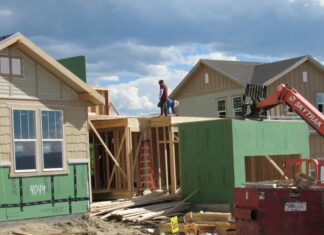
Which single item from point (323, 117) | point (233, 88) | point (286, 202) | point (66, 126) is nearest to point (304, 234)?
point (286, 202)

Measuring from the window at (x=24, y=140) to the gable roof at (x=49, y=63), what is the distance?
1.44m

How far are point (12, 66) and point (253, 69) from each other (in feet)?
73.5

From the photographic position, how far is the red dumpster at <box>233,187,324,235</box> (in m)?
10.2

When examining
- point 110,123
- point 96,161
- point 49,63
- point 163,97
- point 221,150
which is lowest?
point 96,161

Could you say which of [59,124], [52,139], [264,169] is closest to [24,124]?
[52,139]

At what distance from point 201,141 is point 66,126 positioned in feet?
16.6

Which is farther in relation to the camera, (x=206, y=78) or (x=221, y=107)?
(x=206, y=78)

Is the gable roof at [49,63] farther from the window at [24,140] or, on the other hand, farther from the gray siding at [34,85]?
the window at [24,140]

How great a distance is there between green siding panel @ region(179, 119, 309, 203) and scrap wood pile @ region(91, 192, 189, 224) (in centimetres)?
92

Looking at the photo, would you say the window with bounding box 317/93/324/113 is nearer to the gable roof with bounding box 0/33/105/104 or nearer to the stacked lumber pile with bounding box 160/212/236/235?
the gable roof with bounding box 0/33/105/104

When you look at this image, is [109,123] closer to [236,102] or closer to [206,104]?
[236,102]

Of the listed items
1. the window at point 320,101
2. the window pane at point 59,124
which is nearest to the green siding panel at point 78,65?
the window pane at point 59,124

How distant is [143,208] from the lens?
61.3ft

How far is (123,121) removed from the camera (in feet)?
68.4
